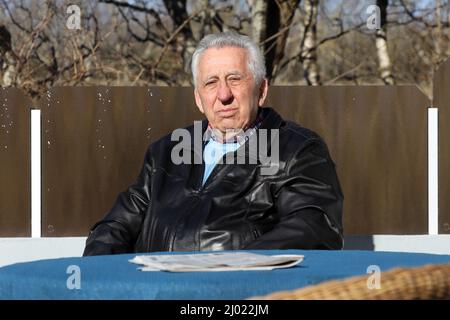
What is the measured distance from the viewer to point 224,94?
13.3ft

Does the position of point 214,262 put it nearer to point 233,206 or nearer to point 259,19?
point 233,206

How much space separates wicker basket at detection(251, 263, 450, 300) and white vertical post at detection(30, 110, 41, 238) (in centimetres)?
471

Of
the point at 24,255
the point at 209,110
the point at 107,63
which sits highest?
the point at 107,63

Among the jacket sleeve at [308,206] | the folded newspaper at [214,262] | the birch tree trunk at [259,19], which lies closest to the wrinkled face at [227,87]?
the jacket sleeve at [308,206]

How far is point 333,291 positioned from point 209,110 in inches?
65.6

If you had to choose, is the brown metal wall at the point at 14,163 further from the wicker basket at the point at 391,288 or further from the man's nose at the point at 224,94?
the wicker basket at the point at 391,288

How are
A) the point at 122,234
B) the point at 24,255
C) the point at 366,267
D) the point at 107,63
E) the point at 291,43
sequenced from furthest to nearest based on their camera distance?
the point at 291,43, the point at 107,63, the point at 24,255, the point at 122,234, the point at 366,267

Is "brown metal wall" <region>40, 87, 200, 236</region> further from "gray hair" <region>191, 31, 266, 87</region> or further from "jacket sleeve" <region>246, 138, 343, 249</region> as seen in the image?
"jacket sleeve" <region>246, 138, 343, 249</region>

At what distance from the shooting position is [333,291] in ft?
8.28

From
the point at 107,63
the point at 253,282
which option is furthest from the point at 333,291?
the point at 107,63

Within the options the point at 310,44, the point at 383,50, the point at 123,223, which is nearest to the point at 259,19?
the point at 310,44

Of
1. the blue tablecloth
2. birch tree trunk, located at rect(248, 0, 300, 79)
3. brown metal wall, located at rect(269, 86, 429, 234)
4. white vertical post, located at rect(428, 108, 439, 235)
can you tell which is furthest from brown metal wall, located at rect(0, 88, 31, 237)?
birch tree trunk, located at rect(248, 0, 300, 79)

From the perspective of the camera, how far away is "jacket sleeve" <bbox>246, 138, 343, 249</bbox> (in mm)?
3576
